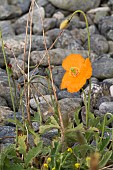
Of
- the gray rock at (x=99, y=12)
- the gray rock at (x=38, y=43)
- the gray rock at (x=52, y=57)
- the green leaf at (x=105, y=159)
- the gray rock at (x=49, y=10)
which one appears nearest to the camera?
the green leaf at (x=105, y=159)

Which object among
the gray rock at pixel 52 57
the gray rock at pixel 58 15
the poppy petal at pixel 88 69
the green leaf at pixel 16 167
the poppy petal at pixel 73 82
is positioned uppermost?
the poppy petal at pixel 88 69

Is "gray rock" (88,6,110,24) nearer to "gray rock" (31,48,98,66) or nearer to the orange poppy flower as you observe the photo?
"gray rock" (31,48,98,66)

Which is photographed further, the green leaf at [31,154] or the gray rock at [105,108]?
the gray rock at [105,108]

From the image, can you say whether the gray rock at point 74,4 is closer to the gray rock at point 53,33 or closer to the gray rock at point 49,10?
the gray rock at point 49,10

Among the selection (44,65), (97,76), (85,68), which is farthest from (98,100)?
(85,68)

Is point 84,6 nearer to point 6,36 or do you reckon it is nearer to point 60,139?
point 6,36

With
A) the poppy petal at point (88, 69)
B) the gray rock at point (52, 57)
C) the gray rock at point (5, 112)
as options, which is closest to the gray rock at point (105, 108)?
Answer: the gray rock at point (5, 112)

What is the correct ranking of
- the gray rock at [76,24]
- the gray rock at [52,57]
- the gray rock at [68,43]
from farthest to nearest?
the gray rock at [76,24] → the gray rock at [68,43] → the gray rock at [52,57]

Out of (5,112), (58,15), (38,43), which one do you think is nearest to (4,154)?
(5,112)
